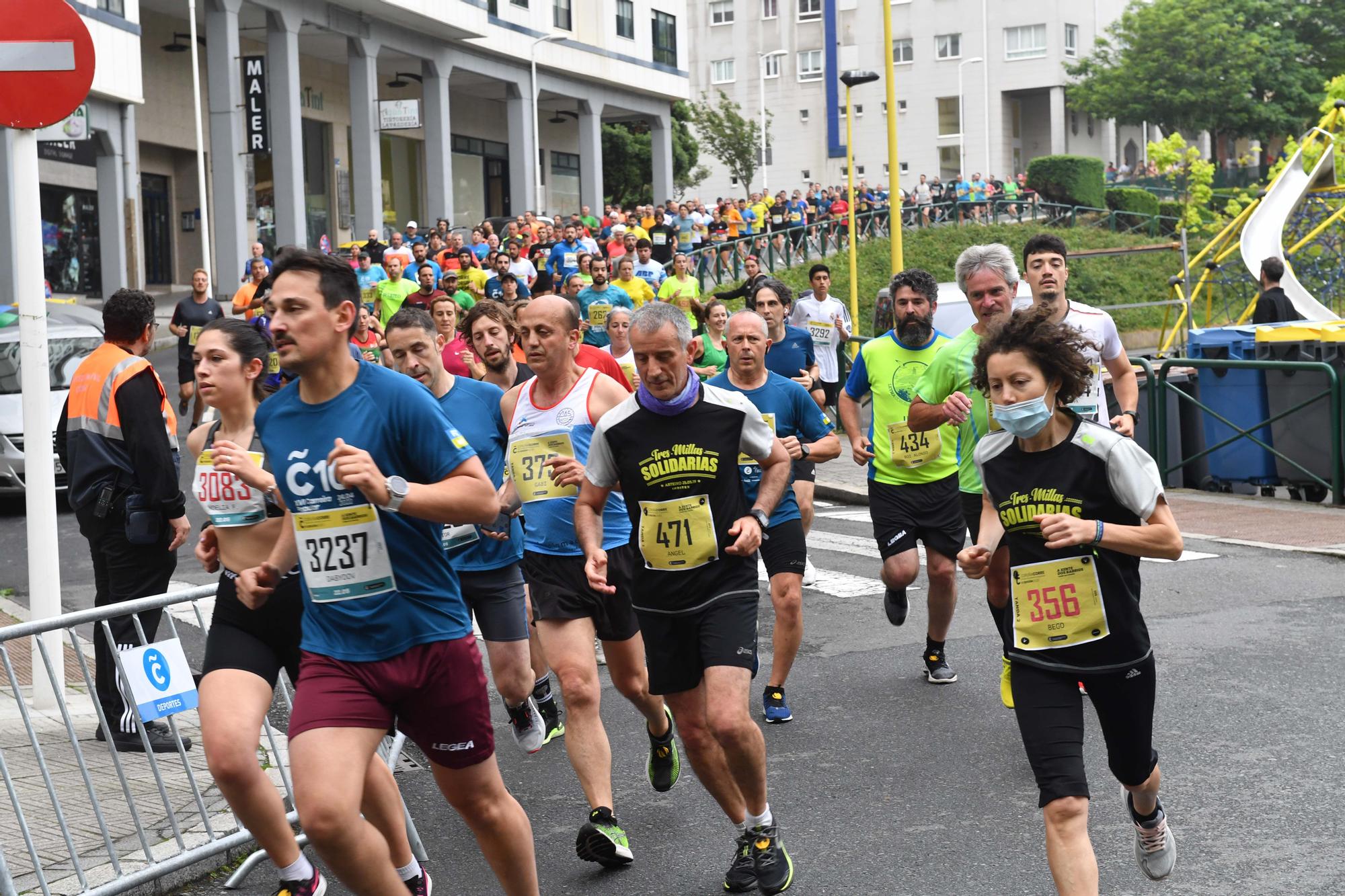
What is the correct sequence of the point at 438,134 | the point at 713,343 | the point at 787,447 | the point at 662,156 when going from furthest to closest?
1. the point at 662,156
2. the point at 438,134
3. the point at 713,343
4. the point at 787,447

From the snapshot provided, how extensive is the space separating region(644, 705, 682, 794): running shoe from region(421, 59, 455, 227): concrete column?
125 ft

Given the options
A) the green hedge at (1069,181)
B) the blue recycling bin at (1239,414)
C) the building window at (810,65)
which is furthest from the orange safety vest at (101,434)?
the building window at (810,65)

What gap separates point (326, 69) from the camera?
151 feet

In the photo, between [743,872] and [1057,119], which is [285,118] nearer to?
[743,872]

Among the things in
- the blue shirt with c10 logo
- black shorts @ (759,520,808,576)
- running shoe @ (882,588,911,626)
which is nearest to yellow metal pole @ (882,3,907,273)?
running shoe @ (882,588,911,626)

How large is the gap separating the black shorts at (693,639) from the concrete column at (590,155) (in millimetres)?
47300

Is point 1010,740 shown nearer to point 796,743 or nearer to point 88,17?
point 796,743

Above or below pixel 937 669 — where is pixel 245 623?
above

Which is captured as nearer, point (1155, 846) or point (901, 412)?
point (1155, 846)

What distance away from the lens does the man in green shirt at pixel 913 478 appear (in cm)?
812

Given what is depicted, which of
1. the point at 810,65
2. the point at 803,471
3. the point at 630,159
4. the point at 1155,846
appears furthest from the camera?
the point at 810,65

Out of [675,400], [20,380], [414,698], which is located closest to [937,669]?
[675,400]

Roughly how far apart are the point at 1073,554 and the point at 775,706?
3.24 meters

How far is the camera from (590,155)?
171 feet
